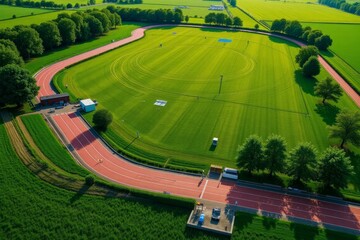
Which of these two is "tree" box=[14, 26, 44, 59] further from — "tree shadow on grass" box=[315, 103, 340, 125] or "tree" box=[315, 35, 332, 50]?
"tree" box=[315, 35, 332, 50]

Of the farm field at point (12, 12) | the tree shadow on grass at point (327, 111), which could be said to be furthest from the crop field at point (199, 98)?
the farm field at point (12, 12)

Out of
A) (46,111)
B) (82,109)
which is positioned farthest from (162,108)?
(46,111)

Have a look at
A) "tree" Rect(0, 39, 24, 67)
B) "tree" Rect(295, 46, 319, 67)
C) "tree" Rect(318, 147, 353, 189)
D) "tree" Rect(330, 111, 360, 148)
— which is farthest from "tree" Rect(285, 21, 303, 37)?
"tree" Rect(0, 39, 24, 67)

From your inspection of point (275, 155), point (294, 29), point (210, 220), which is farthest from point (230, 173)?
point (294, 29)

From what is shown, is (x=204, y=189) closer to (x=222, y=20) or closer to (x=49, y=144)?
(x=49, y=144)

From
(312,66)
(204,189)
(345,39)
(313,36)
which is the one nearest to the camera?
(204,189)

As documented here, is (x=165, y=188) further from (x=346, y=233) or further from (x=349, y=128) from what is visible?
(x=349, y=128)
